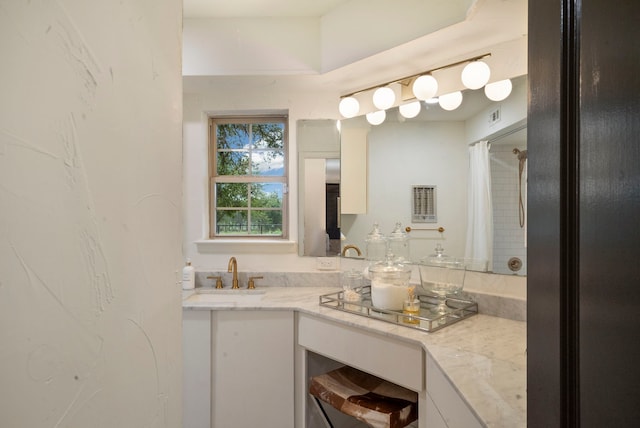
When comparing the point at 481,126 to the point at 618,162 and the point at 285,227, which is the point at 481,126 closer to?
the point at 285,227

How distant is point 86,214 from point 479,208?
66.9 inches

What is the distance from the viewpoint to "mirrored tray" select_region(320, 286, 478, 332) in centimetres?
148

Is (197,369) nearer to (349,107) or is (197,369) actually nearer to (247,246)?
(247,246)

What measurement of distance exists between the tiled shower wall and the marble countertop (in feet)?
0.94

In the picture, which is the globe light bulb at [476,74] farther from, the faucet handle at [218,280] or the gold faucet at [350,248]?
the faucet handle at [218,280]

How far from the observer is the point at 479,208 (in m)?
1.78

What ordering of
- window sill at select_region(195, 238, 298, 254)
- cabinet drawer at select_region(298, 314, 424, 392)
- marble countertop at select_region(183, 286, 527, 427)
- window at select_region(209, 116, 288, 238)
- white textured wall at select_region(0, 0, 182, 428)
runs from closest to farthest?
white textured wall at select_region(0, 0, 182, 428), marble countertop at select_region(183, 286, 527, 427), cabinet drawer at select_region(298, 314, 424, 392), window sill at select_region(195, 238, 298, 254), window at select_region(209, 116, 288, 238)

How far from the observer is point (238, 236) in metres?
2.57

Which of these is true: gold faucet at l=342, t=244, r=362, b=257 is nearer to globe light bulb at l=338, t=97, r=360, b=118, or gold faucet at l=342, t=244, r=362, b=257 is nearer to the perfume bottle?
the perfume bottle

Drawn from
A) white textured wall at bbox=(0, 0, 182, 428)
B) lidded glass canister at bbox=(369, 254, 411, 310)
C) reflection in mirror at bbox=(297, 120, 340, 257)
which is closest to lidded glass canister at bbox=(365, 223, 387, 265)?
reflection in mirror at bbox=(297, 120, 340, 257)

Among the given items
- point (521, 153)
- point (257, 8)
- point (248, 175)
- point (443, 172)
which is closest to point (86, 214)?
point (521, 153)

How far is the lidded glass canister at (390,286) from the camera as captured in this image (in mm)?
1668

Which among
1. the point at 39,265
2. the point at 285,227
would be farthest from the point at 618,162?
the point at 285,227

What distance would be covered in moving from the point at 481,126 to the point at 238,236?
170 centimetres
